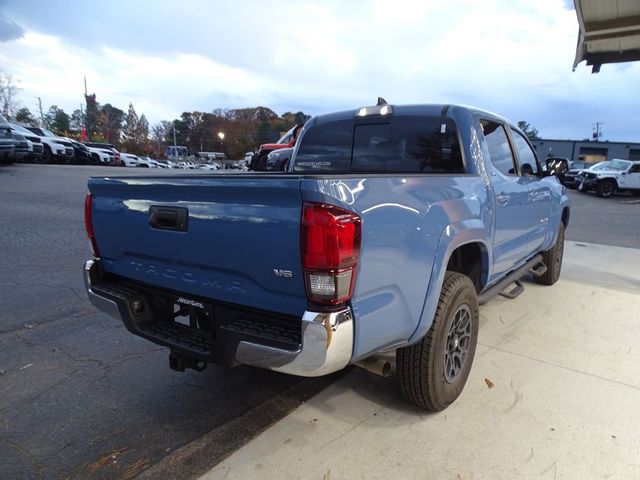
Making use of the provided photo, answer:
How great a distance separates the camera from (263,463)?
224 cm

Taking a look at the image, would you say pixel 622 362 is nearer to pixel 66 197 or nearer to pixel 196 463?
pixel 196 463

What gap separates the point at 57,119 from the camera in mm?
100688

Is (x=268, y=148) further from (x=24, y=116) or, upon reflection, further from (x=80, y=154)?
(x=24, y=116)

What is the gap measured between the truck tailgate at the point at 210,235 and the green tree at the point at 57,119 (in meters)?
112

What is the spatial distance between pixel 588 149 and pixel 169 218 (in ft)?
228

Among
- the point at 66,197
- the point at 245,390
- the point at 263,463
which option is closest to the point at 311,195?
the point at 263,463

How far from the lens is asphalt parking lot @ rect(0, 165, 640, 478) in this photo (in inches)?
90.2

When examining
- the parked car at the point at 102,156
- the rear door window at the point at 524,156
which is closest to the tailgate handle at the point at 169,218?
the rear door window at the point at 524,156

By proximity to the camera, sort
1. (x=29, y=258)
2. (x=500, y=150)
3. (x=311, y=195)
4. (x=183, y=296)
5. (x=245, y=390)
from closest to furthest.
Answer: (x=311, y=195), (x=183, y=296), (x=245, y=390), (x=500, y=150), (x=29, y=258)

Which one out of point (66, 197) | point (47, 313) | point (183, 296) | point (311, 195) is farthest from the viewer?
point (66, 197)

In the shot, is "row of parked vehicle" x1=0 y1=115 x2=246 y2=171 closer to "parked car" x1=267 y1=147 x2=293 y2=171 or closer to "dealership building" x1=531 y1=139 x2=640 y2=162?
"parked car" x1=267 y1=147 x2=293 y2=171

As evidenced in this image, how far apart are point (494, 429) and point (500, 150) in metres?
2.30

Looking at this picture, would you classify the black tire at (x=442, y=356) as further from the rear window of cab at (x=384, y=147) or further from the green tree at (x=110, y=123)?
the green tree at (x=110, y=123)

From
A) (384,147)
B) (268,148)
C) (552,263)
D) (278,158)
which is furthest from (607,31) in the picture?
(268,148)
